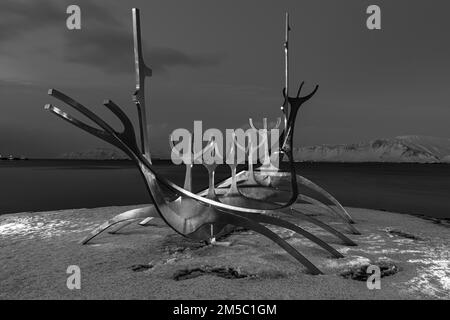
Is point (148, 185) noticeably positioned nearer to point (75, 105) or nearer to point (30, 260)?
point (75, 105)

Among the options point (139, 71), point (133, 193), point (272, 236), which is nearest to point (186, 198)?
point (272, 236)

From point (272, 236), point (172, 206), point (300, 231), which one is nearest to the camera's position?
point (272, 236)

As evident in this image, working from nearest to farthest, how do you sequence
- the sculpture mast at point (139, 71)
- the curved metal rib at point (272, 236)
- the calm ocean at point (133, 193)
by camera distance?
the curved metal rib at point (272, 236)
the sculpture mast at point (139, 71)
the calm ocean at point (133, 193)

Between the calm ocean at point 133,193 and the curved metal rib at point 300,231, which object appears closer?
the curved metal rib at point 300,231

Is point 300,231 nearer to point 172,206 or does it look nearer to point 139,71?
point 172,206

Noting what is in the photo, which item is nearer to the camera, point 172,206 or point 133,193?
point 172,206

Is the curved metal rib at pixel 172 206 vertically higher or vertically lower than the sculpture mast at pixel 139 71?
lower

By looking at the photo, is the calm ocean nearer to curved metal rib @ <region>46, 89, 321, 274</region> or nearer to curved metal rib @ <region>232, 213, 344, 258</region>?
curved metal rib @ <region>232, 213, 344, 258</region>

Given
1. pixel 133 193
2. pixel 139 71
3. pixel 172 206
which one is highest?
pixel 139 71

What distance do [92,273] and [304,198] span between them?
711 cm

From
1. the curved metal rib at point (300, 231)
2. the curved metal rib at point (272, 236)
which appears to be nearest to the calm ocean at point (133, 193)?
the curved metal rib at point (300, 231)

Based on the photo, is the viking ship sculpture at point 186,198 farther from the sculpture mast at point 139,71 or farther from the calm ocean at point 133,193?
the calm ocean at point 133,193

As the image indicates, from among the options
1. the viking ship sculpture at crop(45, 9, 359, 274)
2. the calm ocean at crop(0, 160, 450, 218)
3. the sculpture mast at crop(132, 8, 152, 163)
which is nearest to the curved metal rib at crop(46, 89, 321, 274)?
the viking ship sculpture at crop(45, 9, 359, 274)
